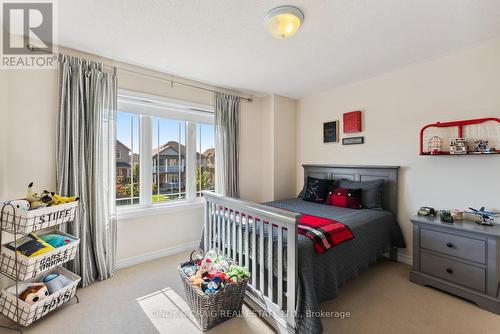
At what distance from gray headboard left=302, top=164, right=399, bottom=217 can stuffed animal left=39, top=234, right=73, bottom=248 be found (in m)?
3.16

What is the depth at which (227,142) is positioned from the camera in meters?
3.37

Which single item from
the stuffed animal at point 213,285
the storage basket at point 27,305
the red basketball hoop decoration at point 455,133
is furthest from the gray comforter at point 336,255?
the storage basket at point 27,305

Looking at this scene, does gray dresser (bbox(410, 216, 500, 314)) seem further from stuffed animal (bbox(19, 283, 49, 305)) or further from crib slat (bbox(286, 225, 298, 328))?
stuffed animal (bbox(19, 283, 49, 305))

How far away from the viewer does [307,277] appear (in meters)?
1.55

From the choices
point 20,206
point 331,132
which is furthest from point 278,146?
point 20,206

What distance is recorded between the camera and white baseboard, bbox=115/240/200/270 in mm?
2614

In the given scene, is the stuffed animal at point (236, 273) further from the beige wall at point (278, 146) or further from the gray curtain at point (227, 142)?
the beige wall at point (278, 146)

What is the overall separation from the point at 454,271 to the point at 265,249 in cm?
175

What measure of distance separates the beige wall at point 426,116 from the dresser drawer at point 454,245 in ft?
1.66

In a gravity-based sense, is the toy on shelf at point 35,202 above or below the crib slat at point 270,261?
above

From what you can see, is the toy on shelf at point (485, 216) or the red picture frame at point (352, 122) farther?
the red picture frame at point (352, 122)

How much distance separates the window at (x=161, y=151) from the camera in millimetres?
2723

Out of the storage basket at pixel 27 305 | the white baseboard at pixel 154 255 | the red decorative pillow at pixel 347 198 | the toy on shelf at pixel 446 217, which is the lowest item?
the white baseboard at pixel 154 255

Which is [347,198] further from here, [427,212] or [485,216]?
[485,216]
